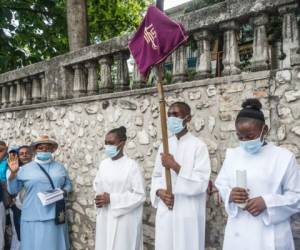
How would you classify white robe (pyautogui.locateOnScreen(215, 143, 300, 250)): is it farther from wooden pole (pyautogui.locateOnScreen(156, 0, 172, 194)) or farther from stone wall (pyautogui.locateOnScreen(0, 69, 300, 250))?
wooden pole (pyautogui.locateOnScreen(156, 0, 172, 194))

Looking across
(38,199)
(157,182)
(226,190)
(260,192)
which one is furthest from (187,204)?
(38,199)

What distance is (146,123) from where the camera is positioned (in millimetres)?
4910

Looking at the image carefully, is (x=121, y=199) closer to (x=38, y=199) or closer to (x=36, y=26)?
(x=38, y=199)

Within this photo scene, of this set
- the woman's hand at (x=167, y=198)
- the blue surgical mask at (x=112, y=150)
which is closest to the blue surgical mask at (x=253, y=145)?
the woman's hand at (x=167, y=198)

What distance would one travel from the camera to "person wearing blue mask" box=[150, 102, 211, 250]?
148 inches

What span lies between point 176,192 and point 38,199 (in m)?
2.14

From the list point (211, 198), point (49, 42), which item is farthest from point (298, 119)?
point (49, 42)

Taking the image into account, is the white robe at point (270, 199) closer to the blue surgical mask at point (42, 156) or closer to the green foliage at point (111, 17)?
the blue surgical mask at point (42, 156)

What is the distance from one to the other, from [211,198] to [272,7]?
1896 millimetres

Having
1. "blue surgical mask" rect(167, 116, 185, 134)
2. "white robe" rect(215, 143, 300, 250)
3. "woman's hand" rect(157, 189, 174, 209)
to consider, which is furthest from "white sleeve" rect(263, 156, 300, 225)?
"blue surgical mask" rect(167, 116, 185, 134)

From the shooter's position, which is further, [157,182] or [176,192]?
[157,182]

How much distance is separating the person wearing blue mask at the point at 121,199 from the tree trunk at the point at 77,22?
324 cm

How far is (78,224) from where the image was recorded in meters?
5.88

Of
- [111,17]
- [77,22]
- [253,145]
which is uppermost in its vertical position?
[111,17]
